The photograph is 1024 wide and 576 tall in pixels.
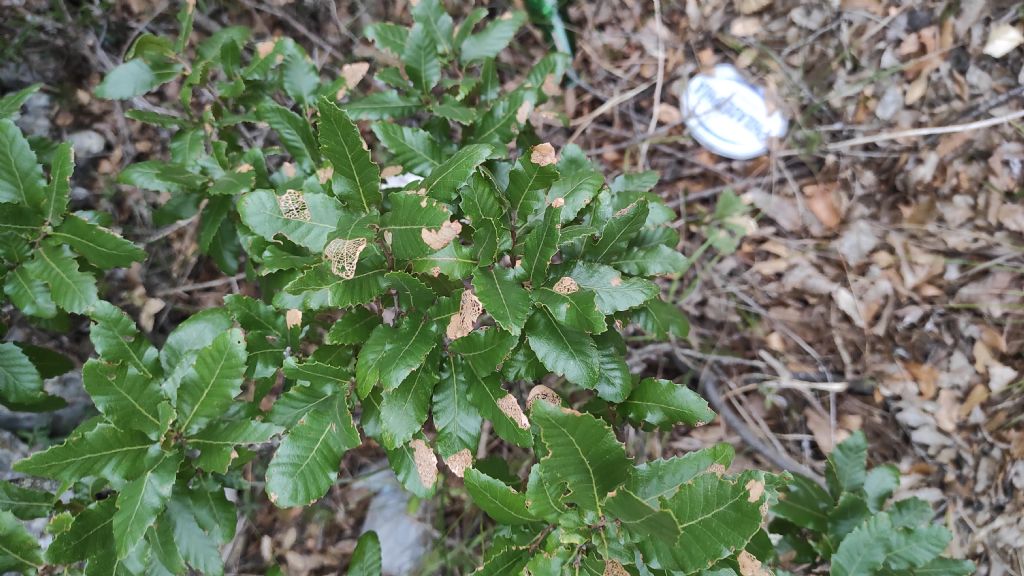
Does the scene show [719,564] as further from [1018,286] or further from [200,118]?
[1018,286]

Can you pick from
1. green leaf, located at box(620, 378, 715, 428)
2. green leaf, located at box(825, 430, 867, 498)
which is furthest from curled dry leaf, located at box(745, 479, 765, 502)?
green leaf, located at box(825, 430, 867, 498)

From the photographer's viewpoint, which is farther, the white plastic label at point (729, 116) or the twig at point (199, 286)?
the white plastic label at point (729, 116)

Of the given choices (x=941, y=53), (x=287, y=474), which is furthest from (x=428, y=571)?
(x=941, y=53)

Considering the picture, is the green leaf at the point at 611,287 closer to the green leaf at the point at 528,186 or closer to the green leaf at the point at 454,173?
the green leaf at the point at 528,186

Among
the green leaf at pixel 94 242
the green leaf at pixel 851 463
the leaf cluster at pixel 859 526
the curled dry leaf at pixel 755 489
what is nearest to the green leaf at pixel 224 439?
the green leaf at pixel 94 242

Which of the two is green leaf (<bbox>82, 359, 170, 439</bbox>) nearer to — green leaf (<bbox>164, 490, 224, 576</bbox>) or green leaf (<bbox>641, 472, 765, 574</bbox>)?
green leaf (<bbox>164, 490, 224, 576</bbox>)

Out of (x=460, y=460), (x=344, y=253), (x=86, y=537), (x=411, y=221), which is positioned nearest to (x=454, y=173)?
(x=411, y=221)
